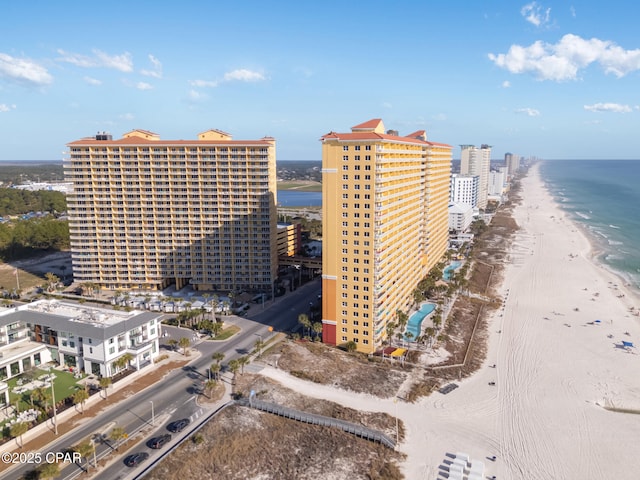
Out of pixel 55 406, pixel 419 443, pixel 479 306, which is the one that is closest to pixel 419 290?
pixel 479 306

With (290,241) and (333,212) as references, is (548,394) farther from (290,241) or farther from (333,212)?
(290,241)

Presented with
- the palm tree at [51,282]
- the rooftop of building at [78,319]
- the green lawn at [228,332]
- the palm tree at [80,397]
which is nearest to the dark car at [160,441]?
the palm tree at [80,397]

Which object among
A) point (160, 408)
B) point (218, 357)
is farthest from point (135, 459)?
point (218, 357)

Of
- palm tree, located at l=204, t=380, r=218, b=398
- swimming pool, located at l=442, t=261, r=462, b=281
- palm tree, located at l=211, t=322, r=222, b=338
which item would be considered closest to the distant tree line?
palm tree, located at l=211, t=322, r=222, b=338

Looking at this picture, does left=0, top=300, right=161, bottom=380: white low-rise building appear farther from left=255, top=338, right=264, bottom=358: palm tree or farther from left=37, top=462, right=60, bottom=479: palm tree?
left=37, top=462, right=60, bottom=479: palm tree

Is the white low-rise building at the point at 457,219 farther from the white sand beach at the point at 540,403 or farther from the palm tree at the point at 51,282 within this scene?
the palm tree at the point at 51,282

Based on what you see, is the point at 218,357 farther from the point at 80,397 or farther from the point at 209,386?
the point at 80,397

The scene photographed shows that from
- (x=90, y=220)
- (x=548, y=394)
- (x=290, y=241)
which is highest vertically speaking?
(x=90, y=220)
